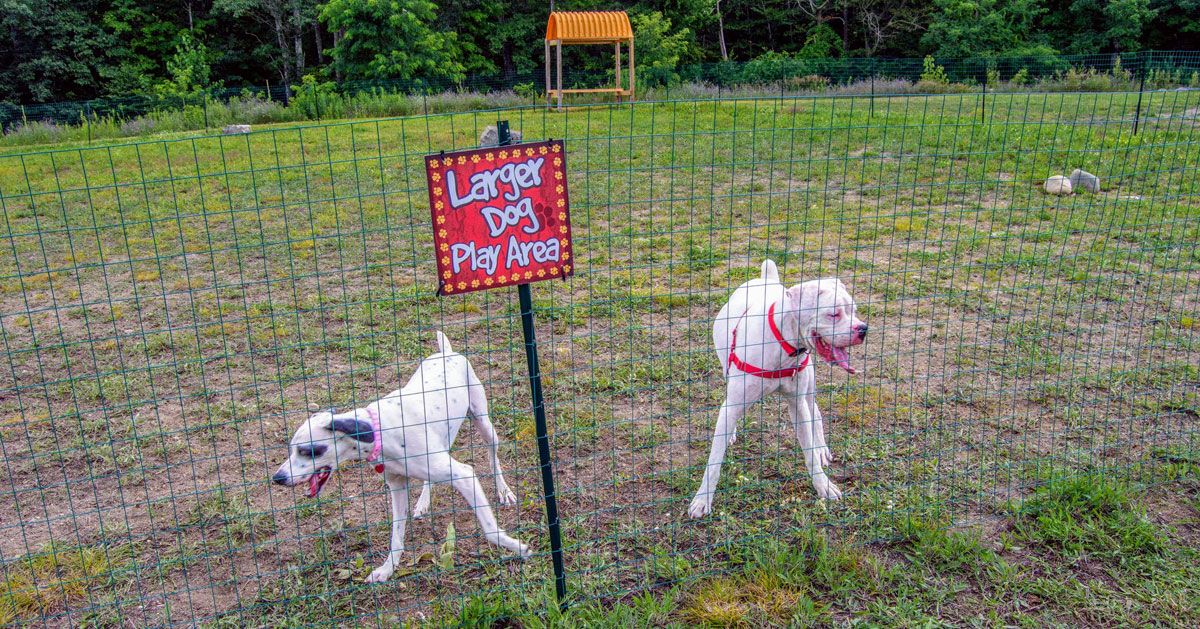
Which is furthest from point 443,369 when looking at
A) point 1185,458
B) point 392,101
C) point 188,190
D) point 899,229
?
point 392,101

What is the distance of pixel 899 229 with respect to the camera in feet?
27.1

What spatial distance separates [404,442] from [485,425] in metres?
0.54

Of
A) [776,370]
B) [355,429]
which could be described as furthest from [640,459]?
[355,429]

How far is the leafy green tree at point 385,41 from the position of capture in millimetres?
27938

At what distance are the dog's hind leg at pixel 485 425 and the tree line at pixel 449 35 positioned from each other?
24.1 metres

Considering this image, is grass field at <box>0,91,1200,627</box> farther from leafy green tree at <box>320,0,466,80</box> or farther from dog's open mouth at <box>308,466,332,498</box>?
leafy green tree at <box>320,0,466,80</box>

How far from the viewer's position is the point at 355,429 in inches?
129

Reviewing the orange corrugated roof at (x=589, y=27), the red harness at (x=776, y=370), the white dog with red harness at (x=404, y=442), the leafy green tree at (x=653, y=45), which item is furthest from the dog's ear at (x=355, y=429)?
the leafy green tree at (x=653, y=45)

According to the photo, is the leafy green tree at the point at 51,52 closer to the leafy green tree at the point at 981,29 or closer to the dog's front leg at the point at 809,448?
the leafy green tree at the point at 981,29

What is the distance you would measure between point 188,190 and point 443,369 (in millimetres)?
8764

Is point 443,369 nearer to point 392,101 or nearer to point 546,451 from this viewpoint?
point 546,451

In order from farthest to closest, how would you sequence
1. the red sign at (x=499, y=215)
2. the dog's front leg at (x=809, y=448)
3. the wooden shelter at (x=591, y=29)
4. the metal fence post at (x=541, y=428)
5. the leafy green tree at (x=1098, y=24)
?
the leafy green tree at (x=1098, y=24) < the wooden shelter at (x=591, y=29) < the dog's front leg at (x=809, y=448) < the metal fence post at (x=541, y=428) < the red sign at (x=499, y=215)

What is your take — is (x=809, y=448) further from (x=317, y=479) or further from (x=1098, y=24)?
(x=1098, y=24)

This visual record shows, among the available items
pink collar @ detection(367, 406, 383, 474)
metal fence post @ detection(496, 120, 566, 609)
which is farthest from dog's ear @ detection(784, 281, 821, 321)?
pink collar @ detection(367, 406, 383, 474)
